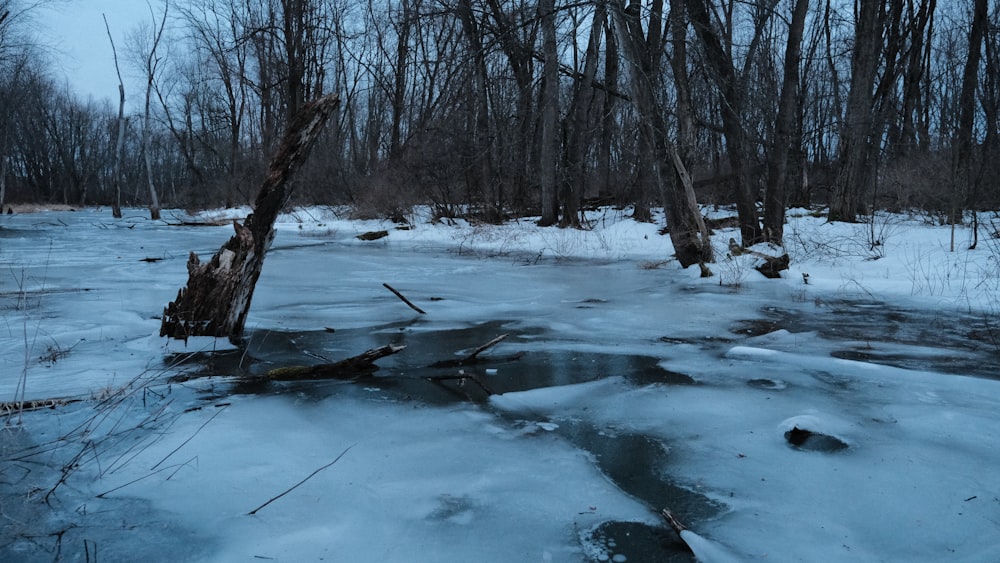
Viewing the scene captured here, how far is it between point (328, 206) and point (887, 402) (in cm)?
2155

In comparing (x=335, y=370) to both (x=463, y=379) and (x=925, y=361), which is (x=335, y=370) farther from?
(x=925, y=361)

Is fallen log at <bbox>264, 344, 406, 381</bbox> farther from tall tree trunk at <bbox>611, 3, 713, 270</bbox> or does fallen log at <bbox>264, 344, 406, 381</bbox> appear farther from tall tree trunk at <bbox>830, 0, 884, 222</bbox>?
tall tree trunk at <bbox>830, 0, 884, 222</bbox>

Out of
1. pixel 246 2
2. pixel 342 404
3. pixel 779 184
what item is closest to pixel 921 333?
pixel 342 404

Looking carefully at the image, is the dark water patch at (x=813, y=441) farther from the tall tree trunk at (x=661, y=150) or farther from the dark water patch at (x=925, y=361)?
the tall tree trunk at (x=661, y=150)

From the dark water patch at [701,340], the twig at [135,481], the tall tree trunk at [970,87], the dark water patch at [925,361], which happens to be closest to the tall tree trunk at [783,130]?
the tall tree trunk at [970,87]

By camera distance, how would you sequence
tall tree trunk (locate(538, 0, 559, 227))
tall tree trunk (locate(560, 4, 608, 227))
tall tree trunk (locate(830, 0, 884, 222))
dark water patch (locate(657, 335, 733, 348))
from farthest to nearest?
tall tree trunk (locate(560, 4, 608, 227)) < tall tree trunk (locate(538, 0, 559, 227)) < tall tree trunk (locate(830, 0, 884, 222)) < dark water patch (locate(657, 335, 733, 348))

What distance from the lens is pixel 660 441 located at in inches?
98.0

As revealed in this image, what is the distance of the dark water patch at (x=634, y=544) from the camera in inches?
64.9

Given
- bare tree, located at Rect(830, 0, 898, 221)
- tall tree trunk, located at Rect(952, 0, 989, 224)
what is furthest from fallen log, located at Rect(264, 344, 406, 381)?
tall tree trunk, located at Rect(952, 0, 989, 224)

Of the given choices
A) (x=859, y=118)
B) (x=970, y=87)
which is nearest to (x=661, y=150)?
(x=859, y=118)

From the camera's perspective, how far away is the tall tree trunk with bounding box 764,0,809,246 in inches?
352

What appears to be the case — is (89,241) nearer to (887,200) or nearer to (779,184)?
(779,184)

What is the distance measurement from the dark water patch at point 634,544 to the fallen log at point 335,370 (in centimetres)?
170

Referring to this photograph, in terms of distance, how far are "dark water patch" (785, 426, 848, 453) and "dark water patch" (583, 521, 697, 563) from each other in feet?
3.07
